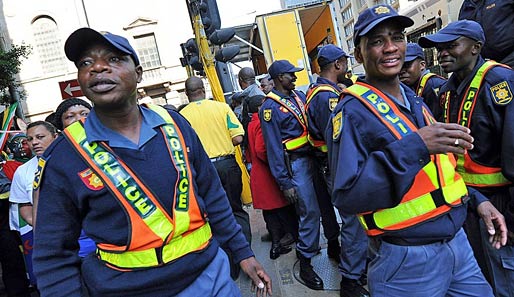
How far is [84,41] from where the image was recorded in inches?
61.7

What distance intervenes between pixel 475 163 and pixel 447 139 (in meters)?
1.08

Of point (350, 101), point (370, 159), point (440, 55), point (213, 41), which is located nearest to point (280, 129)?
point (440, 55)

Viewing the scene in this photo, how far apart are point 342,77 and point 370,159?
2648 millimetres

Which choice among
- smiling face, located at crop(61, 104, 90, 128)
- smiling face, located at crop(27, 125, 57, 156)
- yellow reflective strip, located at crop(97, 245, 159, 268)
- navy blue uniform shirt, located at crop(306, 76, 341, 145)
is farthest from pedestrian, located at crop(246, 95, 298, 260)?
yellow reflective strip, located at crop(97, 245, 159, 268)

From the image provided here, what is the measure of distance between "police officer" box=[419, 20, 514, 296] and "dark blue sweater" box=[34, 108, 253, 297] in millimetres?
1807

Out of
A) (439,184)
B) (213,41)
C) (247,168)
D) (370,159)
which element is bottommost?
(247,168)

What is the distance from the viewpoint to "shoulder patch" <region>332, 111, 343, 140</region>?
173 cm

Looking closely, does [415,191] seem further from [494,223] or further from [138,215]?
[138,215]

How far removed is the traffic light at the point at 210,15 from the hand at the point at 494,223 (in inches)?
224

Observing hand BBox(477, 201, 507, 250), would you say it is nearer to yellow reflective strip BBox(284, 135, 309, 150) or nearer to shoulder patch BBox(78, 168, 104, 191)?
shoulder patch BBox(78, 168, 104, 191)

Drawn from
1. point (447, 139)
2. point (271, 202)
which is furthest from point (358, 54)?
point (271, 202)

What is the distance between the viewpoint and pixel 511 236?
6.99 feet

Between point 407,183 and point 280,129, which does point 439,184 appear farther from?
point 280,129

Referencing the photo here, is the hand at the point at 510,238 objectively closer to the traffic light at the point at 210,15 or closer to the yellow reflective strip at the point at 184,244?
the yellow reflective strip at the point at 184,244
